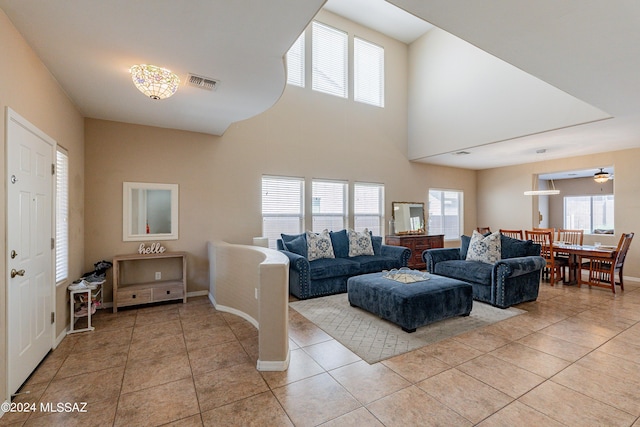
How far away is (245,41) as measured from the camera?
236 cm

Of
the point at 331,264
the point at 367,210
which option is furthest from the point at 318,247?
the point at 367,210

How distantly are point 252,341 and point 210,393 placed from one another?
887mm

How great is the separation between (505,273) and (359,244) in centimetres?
249

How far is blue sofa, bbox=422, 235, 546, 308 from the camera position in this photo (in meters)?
4.08

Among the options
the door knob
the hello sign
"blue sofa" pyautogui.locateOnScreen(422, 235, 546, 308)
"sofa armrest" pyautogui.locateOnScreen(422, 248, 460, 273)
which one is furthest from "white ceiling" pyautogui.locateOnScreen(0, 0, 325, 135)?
"blue sofa" pyautogui.locateOnScreen(422, 235, 546, 308)

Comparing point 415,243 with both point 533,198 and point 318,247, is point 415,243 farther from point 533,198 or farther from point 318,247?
point 533,198

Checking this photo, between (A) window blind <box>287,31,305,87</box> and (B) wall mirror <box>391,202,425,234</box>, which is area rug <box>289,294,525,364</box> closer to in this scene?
(B) wall mirror <box>391,202,425,234</box>

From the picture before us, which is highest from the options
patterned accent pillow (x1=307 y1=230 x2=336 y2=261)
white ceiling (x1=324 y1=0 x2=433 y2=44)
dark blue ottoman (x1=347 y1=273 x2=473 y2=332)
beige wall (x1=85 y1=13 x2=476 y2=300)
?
white ceiling (x1=324 y1=0 x2=433 y2=44)

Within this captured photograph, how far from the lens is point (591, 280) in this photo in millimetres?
5332

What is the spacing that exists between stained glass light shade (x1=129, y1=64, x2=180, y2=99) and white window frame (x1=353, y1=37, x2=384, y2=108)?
15.2ft

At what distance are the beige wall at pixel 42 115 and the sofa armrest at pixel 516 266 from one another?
5.15 meters

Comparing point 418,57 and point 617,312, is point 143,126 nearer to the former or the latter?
point 418,57

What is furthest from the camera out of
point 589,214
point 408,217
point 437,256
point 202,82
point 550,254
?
point 589,214

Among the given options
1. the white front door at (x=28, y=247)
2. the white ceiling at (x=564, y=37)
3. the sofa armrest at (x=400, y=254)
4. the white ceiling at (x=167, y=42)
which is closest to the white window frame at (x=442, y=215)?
the sofa armrest at (x=400, y=254)
